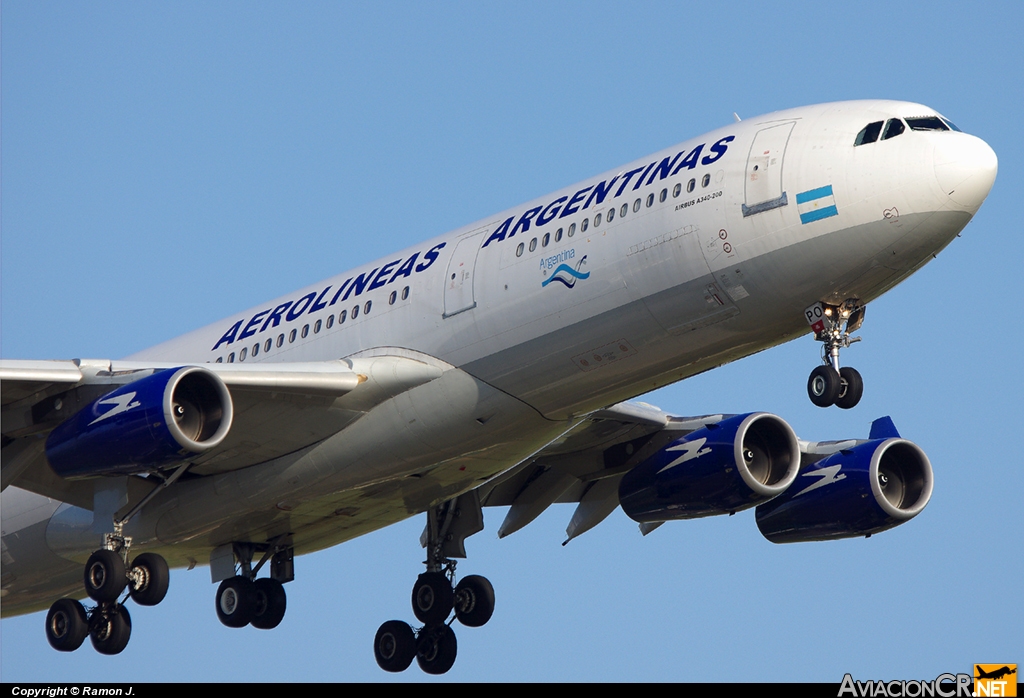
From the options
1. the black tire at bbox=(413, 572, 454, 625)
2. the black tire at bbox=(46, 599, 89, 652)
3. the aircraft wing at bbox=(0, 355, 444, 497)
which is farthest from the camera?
the black tire at bbox=(413, 572, 454, 625)

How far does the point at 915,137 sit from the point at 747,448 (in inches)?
327

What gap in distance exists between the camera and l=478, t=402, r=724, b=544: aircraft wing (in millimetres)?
31562

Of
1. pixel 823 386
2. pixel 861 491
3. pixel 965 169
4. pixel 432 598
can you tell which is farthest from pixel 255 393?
pixel 861 491

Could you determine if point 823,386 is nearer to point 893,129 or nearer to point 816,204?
point 816,204

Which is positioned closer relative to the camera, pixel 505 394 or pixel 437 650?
pixel 505 394

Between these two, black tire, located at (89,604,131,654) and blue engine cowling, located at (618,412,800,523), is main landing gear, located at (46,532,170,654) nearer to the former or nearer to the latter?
black tire, located at (89,604,131,654)

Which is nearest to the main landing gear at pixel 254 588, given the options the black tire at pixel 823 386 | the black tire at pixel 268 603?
the black tire at pixel 268 603

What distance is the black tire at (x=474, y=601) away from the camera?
3306cm

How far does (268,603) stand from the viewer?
3241 cm

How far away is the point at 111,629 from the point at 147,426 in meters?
5.25

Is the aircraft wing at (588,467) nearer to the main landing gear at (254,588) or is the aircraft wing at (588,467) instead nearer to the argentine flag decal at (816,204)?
the main landing gear at (254,588)

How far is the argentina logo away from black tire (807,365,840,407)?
3.75m

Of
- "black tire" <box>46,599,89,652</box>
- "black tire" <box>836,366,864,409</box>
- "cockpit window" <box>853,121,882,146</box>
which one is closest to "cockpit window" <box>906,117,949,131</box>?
"cockpit window" <box>853,121,882,146</box>

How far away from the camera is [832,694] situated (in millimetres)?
20594
